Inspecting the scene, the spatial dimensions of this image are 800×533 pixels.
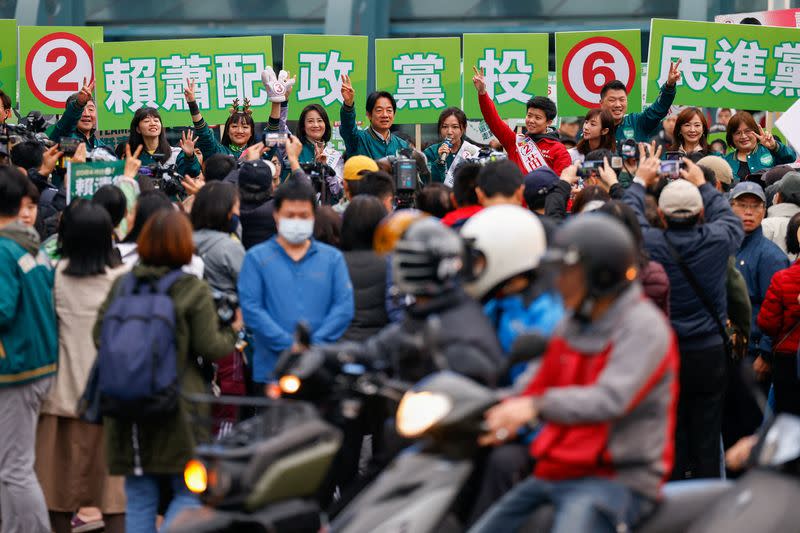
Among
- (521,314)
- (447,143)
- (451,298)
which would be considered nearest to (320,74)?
(447,143)

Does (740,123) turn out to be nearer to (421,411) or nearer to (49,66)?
(49,66)

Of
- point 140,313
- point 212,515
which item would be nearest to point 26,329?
point 140,313

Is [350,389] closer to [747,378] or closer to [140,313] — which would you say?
[747,378]

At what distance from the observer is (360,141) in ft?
34.4

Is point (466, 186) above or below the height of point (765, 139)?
below

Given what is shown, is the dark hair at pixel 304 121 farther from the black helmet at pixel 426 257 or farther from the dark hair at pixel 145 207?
the black helmet at pixel 426 257

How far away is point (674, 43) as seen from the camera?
38.7 feet

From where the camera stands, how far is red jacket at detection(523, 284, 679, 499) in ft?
13.2

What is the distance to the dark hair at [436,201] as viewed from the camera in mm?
8016

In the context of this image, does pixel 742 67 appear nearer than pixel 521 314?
No

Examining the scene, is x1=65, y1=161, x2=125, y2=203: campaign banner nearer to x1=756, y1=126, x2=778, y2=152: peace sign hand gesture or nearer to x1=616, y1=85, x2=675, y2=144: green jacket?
x1=616, y1=85, x2=675, y2=144: green jacket

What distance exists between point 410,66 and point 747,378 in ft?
26.9

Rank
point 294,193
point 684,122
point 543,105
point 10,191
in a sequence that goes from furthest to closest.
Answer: point 684,122
point 543,105
point 294,193
point 10,191

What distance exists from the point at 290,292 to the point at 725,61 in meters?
6.31
